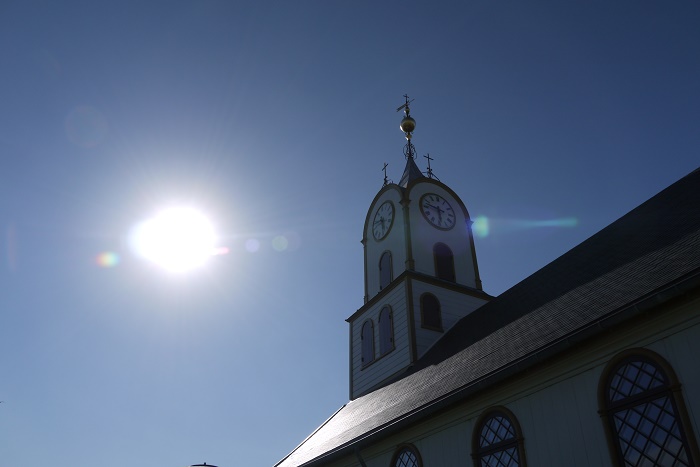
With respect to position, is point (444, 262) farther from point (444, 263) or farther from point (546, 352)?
point (546, 352)

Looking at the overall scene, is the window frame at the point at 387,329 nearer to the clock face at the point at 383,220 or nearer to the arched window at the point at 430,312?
the arched window at the point at 430,312

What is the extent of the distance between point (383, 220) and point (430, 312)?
19.3ft

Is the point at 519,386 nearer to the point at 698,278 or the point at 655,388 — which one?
the point at 655,388

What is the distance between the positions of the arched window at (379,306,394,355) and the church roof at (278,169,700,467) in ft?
11.2

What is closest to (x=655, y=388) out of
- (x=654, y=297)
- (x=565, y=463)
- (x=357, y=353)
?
(x=654, y=297)

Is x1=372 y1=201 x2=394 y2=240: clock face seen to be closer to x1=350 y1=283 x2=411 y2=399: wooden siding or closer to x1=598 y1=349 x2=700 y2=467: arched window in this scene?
x1=350 y1=283 x2=411 y2=399: wooden siding

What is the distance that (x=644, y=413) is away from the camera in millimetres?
8023

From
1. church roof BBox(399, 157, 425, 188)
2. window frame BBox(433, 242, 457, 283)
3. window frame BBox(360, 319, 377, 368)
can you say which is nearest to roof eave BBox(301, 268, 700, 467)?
window frame BBox(360, 319, 377, 368)

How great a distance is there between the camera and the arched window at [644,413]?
748cm

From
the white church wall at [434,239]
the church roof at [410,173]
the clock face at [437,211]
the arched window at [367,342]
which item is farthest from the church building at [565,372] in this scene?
the church roof at [410,173]

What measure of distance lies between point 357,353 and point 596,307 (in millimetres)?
14721

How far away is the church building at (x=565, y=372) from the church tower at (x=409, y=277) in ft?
0.86

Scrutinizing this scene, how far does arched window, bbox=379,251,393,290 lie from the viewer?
A: 24109mm

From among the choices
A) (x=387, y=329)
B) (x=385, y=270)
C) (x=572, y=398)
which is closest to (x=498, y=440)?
(x=572, y=398)
